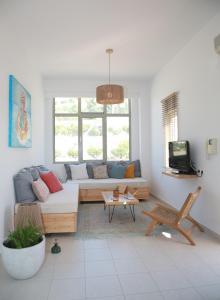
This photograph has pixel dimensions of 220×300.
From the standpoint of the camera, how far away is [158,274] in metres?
2.28

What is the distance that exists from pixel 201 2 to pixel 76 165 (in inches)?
169

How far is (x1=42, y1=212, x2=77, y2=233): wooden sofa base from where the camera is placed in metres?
3.20

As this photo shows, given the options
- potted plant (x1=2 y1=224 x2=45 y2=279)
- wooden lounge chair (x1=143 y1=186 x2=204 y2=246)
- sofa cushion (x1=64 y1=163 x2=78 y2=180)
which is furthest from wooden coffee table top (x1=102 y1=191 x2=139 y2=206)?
sofa cushion (x1=64 y1=163 x2=78 y2=180)

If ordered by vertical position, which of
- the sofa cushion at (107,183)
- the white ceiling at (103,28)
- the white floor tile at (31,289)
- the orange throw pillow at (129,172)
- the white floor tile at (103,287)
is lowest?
the white floor tile at (103,287)

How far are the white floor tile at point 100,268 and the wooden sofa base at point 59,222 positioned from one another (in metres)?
0.79

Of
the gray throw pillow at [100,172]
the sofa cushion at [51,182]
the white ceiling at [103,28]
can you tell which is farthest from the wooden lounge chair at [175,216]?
the gray throw pillow at [100,172]

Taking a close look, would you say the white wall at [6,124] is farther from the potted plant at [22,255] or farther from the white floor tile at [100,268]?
the white floor tile at [100,268]

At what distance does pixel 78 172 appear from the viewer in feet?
19.1

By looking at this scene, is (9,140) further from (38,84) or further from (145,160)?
(145,160)

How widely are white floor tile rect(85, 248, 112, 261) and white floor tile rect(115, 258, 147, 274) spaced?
0.18 m

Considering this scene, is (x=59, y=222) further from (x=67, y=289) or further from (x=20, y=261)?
(x=67, y=289)

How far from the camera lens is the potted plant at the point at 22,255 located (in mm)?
2123

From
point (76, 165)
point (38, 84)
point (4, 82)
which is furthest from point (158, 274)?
point (38, 84)

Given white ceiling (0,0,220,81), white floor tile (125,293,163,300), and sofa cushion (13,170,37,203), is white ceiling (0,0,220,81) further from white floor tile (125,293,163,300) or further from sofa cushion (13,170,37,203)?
white floor tile (125,293,163,300)
